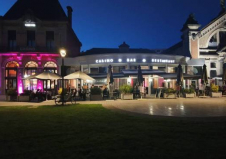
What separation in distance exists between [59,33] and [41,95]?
12.0m

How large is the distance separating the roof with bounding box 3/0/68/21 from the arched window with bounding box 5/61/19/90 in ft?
21.1

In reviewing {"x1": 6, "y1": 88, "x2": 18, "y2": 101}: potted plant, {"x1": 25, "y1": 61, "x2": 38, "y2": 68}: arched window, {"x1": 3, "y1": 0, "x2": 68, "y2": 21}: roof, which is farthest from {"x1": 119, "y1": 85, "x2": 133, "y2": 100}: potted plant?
{"x1": 3, "y1": 0, "x2": 68, "y2": 21}: roof

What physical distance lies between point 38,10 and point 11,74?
33.1ft

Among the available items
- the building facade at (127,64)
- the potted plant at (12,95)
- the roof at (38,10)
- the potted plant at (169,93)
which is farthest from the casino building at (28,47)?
the potted plant at (169,93)

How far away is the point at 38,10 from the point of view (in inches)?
1101

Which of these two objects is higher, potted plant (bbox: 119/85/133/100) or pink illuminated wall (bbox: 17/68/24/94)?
pink illuminated wall (bbox: 17/68/24/94)

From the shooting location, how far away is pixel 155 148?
4.38 meters

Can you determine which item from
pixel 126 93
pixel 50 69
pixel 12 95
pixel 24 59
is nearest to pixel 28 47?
pixel 24 59

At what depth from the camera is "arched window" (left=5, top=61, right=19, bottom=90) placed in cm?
2598

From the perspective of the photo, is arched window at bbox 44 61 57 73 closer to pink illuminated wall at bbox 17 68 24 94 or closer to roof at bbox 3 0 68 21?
pink illuminated wall at bbox 17 68 24 94

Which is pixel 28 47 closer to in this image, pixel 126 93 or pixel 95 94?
pixel 95 94

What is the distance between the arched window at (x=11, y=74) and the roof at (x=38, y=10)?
6423mm

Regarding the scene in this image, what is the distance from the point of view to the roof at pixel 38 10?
26.9 metres

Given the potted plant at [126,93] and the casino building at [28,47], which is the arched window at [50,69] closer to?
the casino building at [28,47]
